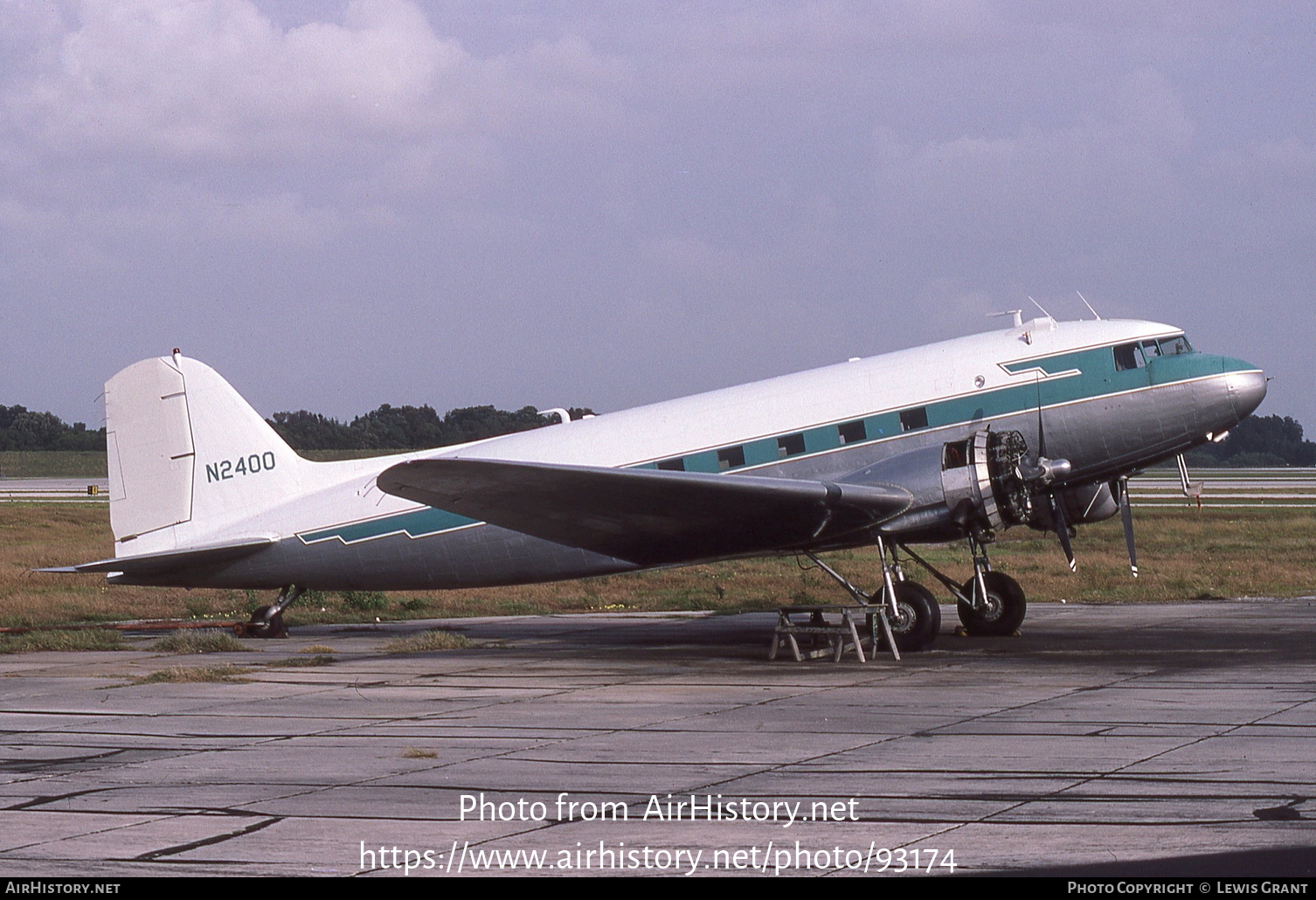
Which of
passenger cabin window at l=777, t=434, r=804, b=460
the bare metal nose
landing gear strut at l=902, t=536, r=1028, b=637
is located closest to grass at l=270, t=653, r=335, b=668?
passenger cabin window at l=777, t=434, r=804, b=460

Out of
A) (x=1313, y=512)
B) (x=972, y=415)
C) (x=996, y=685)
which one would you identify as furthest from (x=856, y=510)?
(x=1313, y=512)

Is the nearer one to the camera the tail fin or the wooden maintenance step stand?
the wooden maintenance step stand

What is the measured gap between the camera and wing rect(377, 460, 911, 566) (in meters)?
15.1

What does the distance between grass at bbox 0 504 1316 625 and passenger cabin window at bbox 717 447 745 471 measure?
175 inches

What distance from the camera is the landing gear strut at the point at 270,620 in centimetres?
2070

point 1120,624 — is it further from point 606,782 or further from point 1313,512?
point 1313,512

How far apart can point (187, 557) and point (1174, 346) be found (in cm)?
1469

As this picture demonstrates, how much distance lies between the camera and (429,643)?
19781 mm

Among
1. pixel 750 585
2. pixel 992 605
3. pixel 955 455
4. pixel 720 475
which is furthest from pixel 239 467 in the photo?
pixel 750 585

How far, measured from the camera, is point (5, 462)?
11588 cm

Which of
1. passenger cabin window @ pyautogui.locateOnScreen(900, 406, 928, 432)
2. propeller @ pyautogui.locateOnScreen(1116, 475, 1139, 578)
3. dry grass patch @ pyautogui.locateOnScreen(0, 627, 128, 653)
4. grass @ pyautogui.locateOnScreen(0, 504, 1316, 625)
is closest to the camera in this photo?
passenger cabin window @ pyautogui.locateOnScreen(900, 406, 928, 432)

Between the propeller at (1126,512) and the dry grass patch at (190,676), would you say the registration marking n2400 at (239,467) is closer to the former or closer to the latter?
the dry grass patch at (190,676)

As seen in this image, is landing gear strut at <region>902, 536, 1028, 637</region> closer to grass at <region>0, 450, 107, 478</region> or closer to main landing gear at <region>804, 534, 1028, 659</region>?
main landing gear at <region>804, 534, 1028, 659</region>
